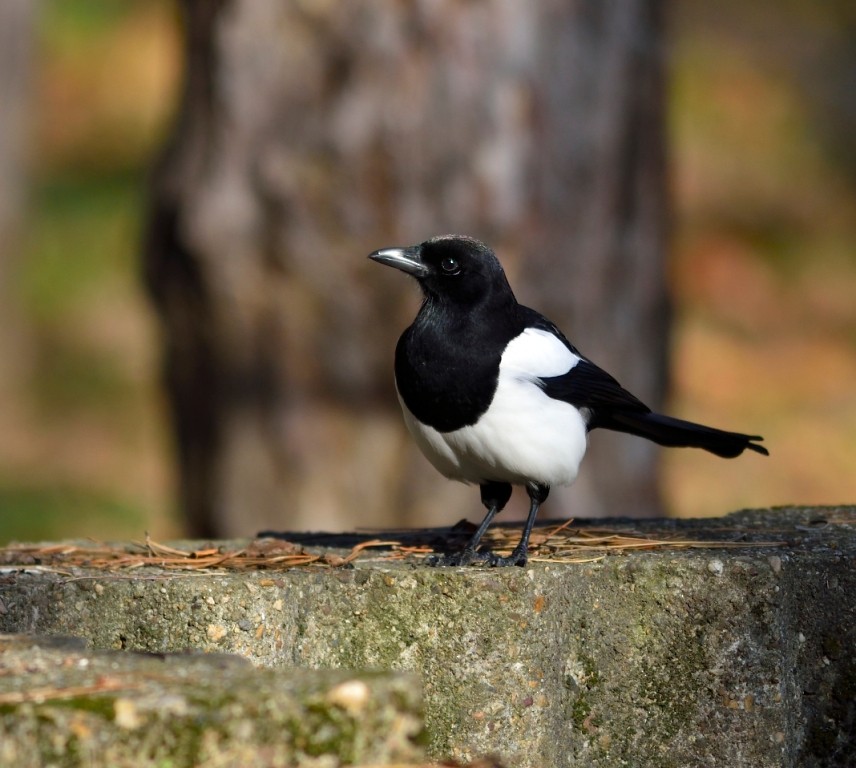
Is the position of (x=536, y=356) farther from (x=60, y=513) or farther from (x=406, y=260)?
(x=60, y=513)

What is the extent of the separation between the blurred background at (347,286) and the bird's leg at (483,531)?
1827 millimetres

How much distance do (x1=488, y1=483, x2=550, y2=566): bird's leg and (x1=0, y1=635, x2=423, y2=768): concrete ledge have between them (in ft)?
3.34

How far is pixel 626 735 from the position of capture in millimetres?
2621

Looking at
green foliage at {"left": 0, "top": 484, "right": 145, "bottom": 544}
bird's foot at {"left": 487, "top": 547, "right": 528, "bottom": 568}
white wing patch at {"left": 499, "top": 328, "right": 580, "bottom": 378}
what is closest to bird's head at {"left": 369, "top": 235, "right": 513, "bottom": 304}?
white wing patch at {"left": 499, "top": 328, "right": 580, "bottom": 378}

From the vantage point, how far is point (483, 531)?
3.43 metres

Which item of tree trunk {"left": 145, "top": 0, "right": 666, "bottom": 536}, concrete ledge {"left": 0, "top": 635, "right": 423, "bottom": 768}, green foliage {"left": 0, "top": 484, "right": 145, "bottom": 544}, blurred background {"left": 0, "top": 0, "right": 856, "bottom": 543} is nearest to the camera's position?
concrete ledge {"left": 0, "top": 635, "right": 423, "bottom": 768}

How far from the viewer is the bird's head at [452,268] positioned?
3.45 meters

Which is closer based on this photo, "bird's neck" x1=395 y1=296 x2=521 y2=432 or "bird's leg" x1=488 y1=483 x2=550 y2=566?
"bird's leg" x1=488 y1=483 x2=550 y2=566

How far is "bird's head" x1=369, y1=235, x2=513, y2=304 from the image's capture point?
11.3 ft

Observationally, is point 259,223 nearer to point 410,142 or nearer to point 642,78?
point 410,142

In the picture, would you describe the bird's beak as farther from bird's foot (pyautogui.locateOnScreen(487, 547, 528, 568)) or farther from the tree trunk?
the tree trunk

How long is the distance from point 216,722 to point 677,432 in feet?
7.38

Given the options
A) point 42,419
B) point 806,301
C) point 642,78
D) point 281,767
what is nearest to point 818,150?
point 806,301

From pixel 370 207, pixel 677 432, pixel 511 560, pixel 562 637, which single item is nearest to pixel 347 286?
pixel 370 207
